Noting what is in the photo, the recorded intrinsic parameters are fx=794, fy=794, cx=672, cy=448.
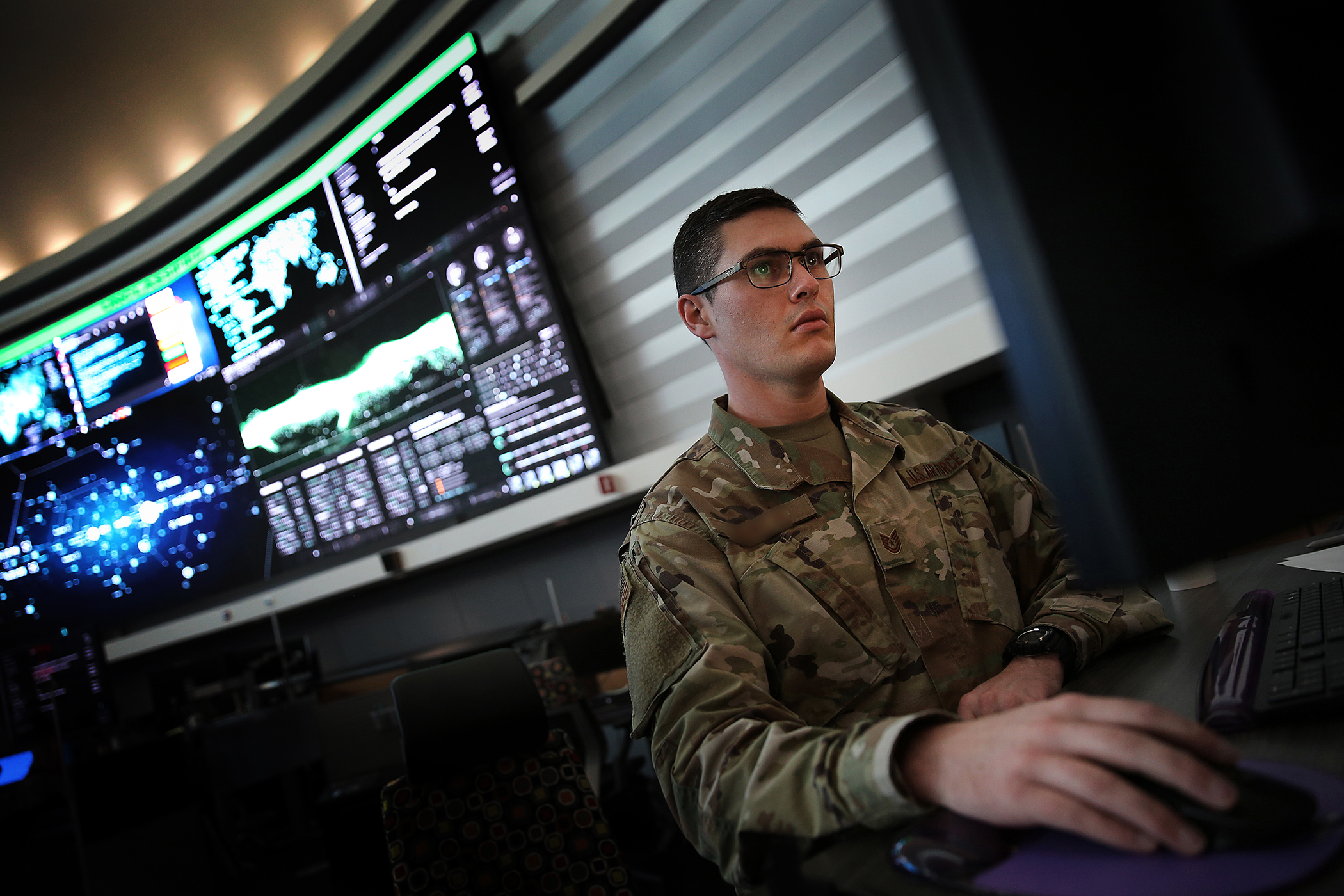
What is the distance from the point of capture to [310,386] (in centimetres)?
378

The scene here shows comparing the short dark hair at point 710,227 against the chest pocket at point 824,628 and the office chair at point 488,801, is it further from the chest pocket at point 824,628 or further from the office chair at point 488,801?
the office chair at point 488,801

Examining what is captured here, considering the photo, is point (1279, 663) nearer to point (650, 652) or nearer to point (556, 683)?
point (650, 652)

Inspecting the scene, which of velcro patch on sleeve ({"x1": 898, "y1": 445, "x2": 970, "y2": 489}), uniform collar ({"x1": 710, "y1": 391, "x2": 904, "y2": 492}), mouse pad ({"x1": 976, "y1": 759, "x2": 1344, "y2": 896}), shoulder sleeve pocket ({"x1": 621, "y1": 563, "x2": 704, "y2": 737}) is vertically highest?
uniform collar ({"x1": 710, "y1": 391, "x2": 904, "y2": 492})

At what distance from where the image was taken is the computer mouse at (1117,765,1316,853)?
395 mm

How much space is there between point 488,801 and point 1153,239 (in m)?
1.31

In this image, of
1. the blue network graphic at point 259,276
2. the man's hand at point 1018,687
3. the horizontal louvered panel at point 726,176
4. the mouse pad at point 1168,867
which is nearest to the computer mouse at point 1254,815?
the mouse pad at point 1168,867

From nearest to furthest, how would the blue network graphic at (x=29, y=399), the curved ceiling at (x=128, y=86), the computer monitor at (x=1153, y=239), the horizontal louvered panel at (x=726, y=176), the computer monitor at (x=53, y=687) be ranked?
the computer monitor at (x=1153, y=239) < the horizontal louvered panel at (x=726, y=176) < the curved ceiling at (x=128, y=86) < the computer monitor at (x=53, y=687) < the blue network graphic at (x=29, y=399)

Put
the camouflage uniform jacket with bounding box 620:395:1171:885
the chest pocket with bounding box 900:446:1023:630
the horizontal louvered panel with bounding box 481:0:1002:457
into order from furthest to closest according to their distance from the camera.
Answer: the horizontal louvered panel with bounding box 481:0:1002:457 → the chest pocket with bounding box 900:446:1023:630 → the camouflage uniform jacket with bounding box 620:395:1171:885

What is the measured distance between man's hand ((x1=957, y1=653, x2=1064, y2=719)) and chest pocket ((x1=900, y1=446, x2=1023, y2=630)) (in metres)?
0.21

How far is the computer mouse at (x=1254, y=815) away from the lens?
0.40 meters

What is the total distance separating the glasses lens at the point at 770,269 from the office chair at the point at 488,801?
80 centimetres

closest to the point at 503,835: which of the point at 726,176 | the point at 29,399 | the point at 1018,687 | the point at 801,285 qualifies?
the point at 1018,687

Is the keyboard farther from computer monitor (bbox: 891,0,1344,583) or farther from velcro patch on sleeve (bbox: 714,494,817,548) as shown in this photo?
velcro patch on sleeve (bbox: 714,494,817,548)

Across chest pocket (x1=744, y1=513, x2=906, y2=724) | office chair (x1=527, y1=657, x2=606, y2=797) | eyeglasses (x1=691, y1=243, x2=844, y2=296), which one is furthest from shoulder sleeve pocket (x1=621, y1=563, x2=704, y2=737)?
office chair (x1=527, y1=657, x2=606, y2=797)
